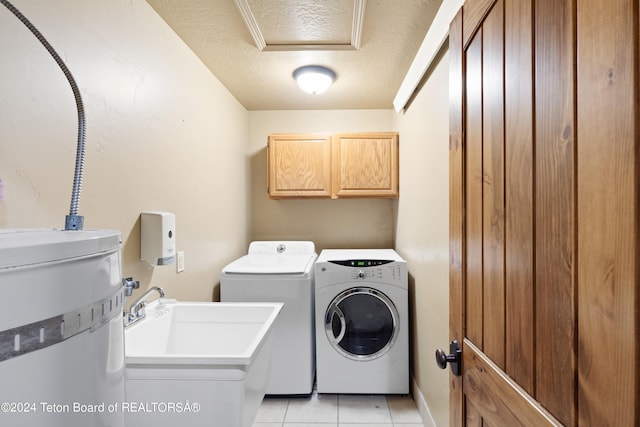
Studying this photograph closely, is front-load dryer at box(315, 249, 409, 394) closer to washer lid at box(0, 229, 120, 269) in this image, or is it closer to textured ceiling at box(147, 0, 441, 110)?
textured ceiling at box(147, 0, 441, 110)

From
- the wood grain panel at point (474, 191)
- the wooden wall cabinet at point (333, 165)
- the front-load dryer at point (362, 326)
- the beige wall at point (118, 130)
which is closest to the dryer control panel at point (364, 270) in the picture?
the front-load dryer at point (362, 326)

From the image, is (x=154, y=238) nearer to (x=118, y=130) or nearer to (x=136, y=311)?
(x=136, y=311)

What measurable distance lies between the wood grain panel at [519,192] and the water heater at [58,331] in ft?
2.47

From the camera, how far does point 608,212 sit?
1.43 ft

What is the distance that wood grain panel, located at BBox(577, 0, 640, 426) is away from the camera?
41cm

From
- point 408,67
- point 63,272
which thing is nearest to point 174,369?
point 63,272

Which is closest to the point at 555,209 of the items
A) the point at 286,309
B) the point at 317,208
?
the point at 286,309

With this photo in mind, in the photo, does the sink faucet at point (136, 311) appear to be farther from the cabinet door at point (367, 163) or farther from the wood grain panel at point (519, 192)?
the cabinet door at point (367, 163)

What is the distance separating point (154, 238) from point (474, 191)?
129 cm

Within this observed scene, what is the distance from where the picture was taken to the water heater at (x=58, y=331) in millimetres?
394

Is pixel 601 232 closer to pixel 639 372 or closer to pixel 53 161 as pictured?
pixel 639 372

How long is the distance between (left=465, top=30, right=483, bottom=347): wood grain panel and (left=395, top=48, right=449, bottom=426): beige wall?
698 millimetres

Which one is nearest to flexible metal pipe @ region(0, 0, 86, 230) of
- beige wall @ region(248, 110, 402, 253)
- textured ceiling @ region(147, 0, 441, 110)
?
textured ceiling @ region(147, 0, 441, 110)

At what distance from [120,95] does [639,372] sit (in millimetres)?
1644
